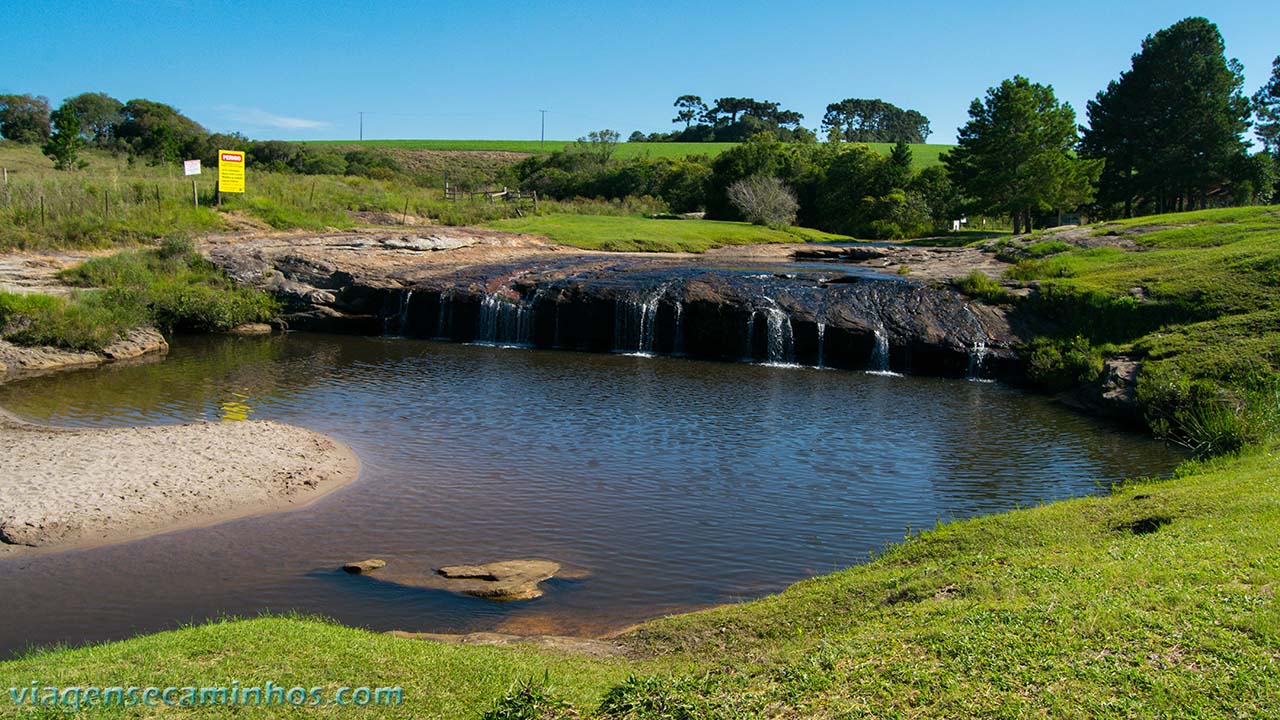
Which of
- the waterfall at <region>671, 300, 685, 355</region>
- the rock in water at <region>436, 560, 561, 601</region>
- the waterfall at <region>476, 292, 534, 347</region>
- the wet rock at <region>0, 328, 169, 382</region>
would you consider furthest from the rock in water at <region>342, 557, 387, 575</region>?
the waterfall at <region>476, 292, 534, 347</region>

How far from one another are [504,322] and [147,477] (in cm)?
1730

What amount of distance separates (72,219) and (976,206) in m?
45.9

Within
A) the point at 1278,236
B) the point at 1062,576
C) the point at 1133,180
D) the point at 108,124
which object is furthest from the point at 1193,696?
the point at 108,124

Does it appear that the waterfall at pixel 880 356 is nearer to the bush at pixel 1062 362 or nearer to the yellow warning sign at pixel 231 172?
the bush at pixel 1062 362

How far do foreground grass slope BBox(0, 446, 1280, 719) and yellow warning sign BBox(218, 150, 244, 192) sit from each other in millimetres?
35247

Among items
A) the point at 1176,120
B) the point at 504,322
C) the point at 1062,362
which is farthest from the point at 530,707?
the point at 1176,120

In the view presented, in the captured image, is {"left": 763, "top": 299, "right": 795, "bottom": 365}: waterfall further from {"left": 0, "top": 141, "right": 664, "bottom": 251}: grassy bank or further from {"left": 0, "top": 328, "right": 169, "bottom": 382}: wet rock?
{"left": 0, "top": 141, "right": 664, "bottom": 251}: grassy bank

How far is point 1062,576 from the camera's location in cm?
678

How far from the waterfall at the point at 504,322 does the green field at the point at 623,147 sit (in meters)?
72.8

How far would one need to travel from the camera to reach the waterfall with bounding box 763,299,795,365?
25.8 meters

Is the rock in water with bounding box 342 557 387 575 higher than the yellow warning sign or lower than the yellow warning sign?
lower

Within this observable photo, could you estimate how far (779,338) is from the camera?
26.0 m

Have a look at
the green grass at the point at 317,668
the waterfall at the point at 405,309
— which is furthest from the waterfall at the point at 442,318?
the green grass at the point at 317,668

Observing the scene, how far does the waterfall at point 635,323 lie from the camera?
90.3 ft
